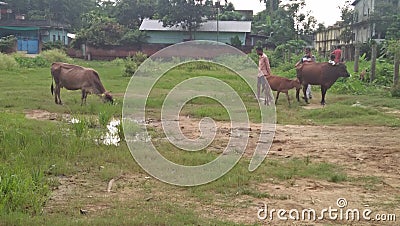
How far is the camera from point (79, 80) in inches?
515

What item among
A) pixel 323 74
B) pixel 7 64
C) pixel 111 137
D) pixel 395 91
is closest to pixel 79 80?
pixel 111 137

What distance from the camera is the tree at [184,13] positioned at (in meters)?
46.3

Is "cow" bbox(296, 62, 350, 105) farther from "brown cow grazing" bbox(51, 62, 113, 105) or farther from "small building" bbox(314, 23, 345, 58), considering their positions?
"small building" bbox(314, 23, 345, 58)

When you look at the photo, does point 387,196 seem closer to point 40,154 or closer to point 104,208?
point 104,208

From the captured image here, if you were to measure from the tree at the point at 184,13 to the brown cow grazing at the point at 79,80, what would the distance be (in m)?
33.5

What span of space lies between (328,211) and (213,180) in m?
1.59

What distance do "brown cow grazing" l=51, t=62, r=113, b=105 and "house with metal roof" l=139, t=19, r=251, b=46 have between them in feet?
114

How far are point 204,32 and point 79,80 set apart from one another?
36.7 meters

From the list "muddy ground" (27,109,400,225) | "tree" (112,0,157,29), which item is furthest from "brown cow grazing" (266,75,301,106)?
"tree" (112,0,157,29)

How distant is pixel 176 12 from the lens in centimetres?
4612

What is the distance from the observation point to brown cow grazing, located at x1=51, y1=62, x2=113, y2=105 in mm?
12930

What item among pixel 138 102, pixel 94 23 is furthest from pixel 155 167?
pixel 94 23

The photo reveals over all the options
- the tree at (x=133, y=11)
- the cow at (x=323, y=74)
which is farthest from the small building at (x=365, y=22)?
the cow at (x=323, y=74)

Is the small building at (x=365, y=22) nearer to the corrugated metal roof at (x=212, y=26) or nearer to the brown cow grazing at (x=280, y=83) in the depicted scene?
the corrugated metal roof at (x=212, y=26)
